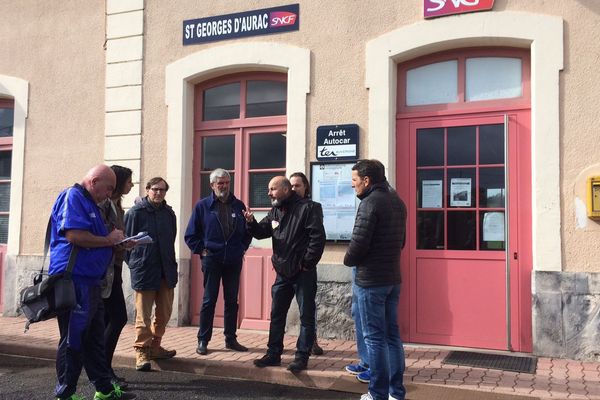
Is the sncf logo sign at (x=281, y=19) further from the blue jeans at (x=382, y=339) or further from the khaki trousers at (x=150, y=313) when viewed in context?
the blue jeans at (x=382, y=339)

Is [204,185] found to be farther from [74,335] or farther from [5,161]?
[74,335]

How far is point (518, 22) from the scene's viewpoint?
5.59 m

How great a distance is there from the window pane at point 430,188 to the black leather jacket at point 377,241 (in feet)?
7.24

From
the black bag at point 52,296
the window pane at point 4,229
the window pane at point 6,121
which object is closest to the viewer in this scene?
the black bag at point 52,296

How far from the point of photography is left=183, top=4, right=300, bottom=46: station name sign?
21.5ft

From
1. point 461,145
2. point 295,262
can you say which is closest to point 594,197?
point 461,145

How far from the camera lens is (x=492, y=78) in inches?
233

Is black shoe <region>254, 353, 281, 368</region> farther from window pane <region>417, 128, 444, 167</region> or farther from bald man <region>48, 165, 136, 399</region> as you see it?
window pane <region>417, 128, 444, 167</region>

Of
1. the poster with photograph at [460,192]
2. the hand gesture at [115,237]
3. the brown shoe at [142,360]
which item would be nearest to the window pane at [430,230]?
the poster with photograph at [460,192]

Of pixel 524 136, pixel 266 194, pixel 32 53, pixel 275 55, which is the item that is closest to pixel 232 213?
pixel 266 194

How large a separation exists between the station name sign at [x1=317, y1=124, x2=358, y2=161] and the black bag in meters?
3.20

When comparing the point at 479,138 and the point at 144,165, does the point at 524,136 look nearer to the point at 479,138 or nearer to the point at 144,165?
the point at 479,138

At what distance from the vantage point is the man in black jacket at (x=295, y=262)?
4.75 metres

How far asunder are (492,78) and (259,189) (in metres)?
2.88
